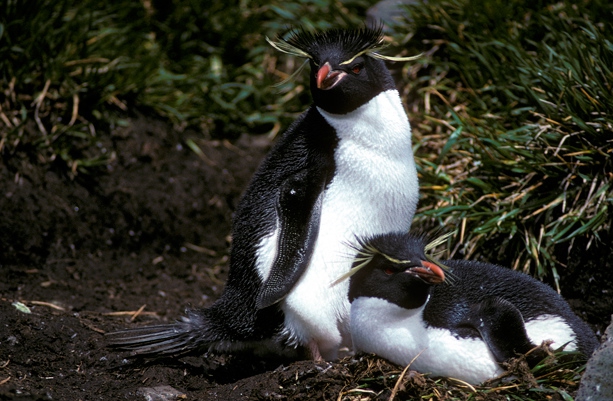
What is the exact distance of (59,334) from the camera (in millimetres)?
3645

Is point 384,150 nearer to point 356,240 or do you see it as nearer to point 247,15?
point 356,240

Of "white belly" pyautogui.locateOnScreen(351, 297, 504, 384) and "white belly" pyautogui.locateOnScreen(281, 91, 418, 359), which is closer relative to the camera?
"white belly" pyautogui.locateOnScreen(351, 297, 504, 384)

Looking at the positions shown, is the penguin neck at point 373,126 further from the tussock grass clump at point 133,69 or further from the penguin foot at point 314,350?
the tussock grass clump at point 133,69

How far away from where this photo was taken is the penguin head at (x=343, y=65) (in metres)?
3.37

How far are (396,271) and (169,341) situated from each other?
3.89 feet

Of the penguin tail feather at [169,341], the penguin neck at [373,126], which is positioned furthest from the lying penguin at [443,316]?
the penguin tail feather at [169,341]

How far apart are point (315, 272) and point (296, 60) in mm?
3255

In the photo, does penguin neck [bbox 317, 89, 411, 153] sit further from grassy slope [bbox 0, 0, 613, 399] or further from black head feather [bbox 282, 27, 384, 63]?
grassy slope [bbox 0, 0, 613, 399]

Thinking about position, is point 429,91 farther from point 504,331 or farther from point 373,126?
point 504,331

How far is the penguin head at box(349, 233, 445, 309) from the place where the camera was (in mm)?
2975

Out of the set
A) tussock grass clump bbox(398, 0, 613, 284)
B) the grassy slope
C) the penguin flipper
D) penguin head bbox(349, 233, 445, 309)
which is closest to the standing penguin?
penguin head bbox(349, 233, 445, 309)

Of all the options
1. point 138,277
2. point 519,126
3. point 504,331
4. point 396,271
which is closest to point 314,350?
point 396,271

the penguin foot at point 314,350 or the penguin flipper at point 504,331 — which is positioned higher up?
the penguin flipper at point 504,331

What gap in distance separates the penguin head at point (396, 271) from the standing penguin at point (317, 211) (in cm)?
19
